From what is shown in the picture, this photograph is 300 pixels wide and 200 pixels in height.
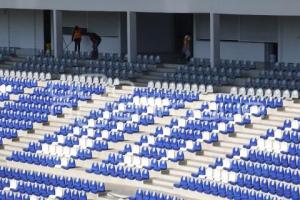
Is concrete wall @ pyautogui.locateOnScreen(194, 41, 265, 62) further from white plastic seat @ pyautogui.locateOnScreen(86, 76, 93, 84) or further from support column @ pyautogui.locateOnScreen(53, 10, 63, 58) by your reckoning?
support column @ pyautogui.locateOnScreen(53, 10, 63, 58)

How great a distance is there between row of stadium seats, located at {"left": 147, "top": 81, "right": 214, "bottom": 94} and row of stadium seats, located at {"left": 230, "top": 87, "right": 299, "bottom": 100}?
32.5 inches

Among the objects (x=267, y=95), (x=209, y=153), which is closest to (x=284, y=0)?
(x=267, y=95)

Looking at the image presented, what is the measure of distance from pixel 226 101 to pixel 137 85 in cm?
442

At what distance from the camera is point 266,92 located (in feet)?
100

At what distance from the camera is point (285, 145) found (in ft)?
88.4

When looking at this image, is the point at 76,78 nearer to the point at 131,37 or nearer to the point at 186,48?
the point at 131,37

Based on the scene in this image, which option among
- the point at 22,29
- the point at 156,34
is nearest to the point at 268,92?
the point at 156,34

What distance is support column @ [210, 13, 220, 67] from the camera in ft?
109

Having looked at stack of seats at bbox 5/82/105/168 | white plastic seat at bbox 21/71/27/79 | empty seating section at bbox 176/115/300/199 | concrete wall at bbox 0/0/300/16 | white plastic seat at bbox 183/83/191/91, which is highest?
concrete wall at bbox 0/0/300/16

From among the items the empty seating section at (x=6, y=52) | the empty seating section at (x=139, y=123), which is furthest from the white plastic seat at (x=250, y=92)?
the empty seating section at (x=6, y=52)

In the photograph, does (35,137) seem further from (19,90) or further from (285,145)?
(285,145)

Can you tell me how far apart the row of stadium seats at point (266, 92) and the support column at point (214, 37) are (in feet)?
7.04

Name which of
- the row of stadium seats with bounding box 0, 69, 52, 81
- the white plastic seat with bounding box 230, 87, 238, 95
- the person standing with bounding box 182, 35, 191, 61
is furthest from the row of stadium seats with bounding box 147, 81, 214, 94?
the row of stadium seats with bounding box 0, 69, 52, 81

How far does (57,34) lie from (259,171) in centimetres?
1340
